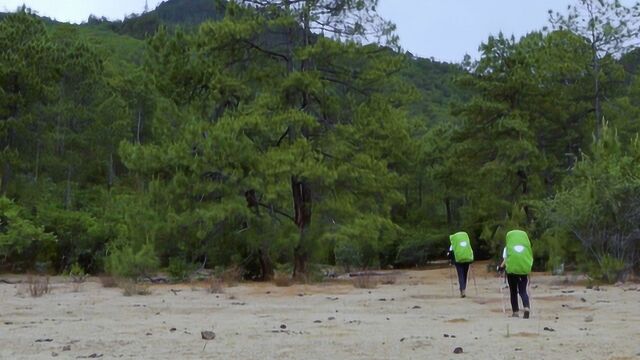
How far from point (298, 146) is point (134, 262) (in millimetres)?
6384

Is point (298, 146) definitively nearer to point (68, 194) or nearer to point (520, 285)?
point (520, 285)

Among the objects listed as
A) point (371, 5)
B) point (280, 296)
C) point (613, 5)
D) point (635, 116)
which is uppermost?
point (613, 5)

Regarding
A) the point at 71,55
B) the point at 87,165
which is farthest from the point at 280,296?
the point at 87,165

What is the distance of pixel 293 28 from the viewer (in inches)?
1046

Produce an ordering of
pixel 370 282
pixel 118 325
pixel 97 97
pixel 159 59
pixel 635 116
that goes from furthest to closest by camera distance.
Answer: pixel 97 97 < pixel 635 116 < pixel 159 59 < pixel 370 282 < pixel 118 325

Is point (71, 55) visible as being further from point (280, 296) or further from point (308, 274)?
point (280, 296)

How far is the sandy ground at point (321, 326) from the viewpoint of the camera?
28.3 ft

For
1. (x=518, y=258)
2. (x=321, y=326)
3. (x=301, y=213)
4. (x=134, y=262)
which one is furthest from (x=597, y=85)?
(x=321, y=326)

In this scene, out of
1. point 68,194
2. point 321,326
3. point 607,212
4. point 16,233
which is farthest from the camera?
point 68,194

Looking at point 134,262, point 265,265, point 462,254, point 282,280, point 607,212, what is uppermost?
point 607,212

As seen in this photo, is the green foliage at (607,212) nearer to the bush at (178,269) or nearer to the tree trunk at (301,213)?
the tree trunk at (301,213)

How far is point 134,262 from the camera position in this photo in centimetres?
2414

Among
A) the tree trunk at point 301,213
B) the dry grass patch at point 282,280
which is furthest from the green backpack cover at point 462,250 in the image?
the tree trunk at point 301,213

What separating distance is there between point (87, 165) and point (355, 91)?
2279cm
